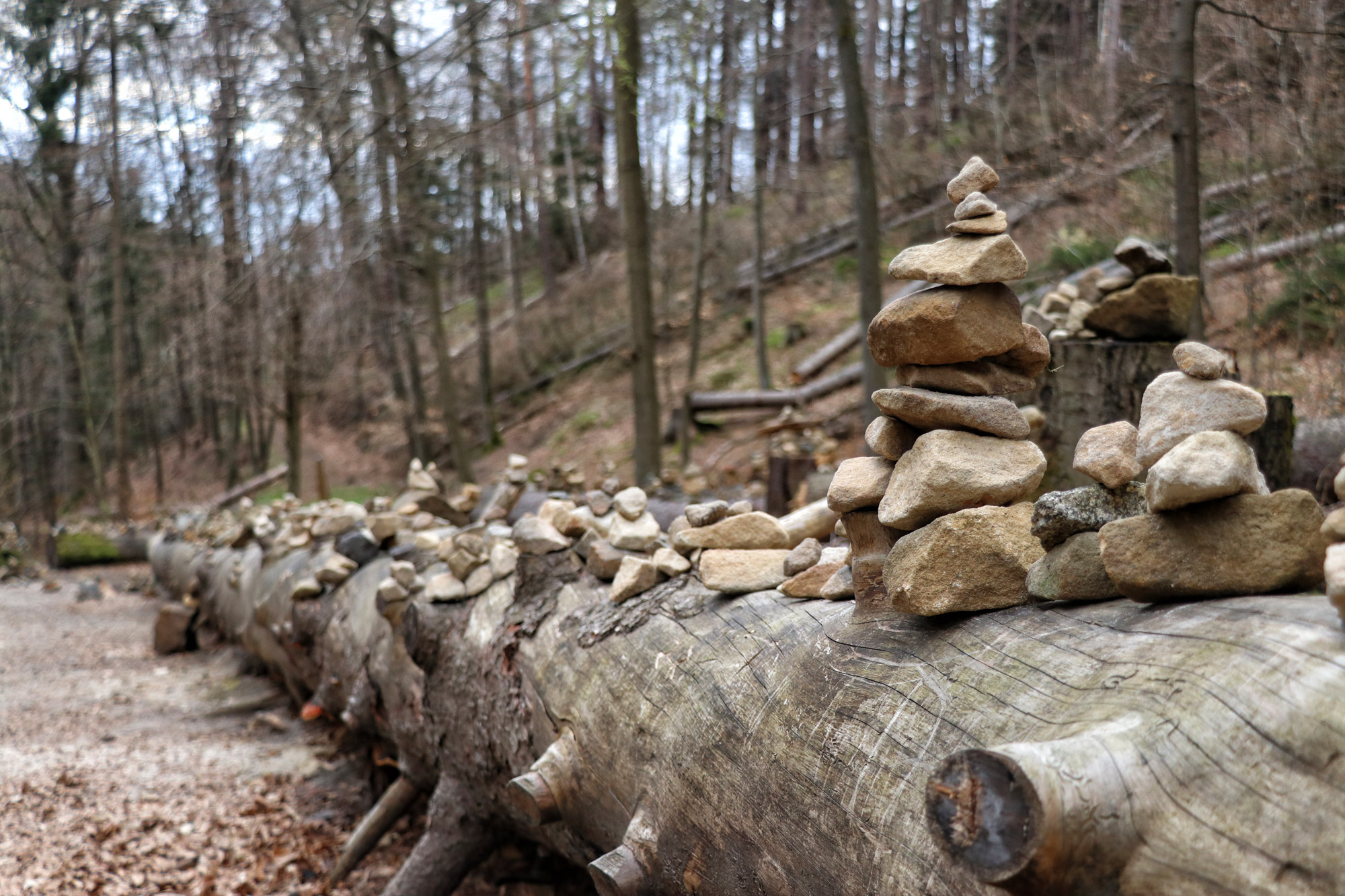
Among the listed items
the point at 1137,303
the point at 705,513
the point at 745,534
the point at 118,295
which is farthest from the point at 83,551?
the point at 1137,303

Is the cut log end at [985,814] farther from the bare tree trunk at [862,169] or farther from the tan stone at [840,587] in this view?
the bare tree trunk at [862,169]

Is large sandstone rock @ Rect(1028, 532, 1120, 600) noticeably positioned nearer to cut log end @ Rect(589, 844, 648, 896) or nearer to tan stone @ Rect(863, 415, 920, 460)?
tan stone @ Rect(863, 415, 920, 460)

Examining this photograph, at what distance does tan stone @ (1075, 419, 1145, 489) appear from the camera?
5.62ft

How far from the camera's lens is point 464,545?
3.83 m

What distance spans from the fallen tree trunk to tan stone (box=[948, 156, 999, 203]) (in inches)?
37.2

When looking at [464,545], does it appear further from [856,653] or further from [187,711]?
[187,711]

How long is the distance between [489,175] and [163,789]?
1149cm

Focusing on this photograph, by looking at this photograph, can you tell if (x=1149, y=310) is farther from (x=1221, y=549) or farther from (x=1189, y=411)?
(x=1221, y=549)

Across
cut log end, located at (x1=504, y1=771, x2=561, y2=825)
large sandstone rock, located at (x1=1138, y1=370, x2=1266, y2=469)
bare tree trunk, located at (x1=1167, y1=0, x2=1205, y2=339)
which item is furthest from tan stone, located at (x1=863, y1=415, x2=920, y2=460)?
bare tree trunk, located at (x1=1167, y1=0, x2=1205, y2=339)

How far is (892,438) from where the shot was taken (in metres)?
2.07

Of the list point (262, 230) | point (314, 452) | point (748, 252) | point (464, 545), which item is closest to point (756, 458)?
point (262, 230)

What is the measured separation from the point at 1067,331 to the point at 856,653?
132 inches

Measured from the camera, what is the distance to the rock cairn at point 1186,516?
1.40m

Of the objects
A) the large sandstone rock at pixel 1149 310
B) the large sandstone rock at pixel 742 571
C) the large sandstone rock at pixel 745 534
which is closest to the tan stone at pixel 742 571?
the large sandstone rock at pixel 742 571
